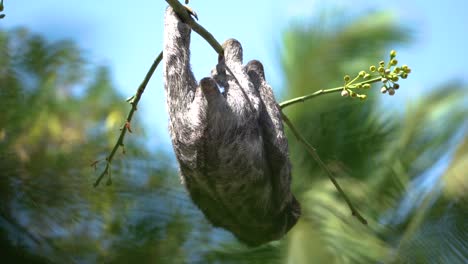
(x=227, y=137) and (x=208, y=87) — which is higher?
(x=208, y=87)

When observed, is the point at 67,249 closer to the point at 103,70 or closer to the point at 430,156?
the point at 103,70

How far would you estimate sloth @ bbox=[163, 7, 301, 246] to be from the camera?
5.89 meters

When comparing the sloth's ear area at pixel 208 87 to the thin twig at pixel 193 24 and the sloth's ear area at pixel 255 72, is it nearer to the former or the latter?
the thin twig at pixel 193 24

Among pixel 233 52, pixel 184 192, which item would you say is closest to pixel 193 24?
pixel 233 52

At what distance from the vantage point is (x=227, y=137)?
5922 millimetres

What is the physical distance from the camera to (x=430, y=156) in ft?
32.5

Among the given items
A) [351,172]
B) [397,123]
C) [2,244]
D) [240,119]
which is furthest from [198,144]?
[397,123]

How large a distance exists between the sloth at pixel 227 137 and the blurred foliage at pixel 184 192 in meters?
2.24

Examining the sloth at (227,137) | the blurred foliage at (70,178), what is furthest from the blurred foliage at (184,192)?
the sloth at (227,137)

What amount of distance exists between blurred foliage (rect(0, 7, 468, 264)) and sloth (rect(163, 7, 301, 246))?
2240mm

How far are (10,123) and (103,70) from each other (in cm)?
180

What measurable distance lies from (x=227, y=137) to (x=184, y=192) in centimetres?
348

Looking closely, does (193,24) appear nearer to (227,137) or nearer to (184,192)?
(227,137)

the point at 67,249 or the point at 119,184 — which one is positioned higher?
the point at 119,184
